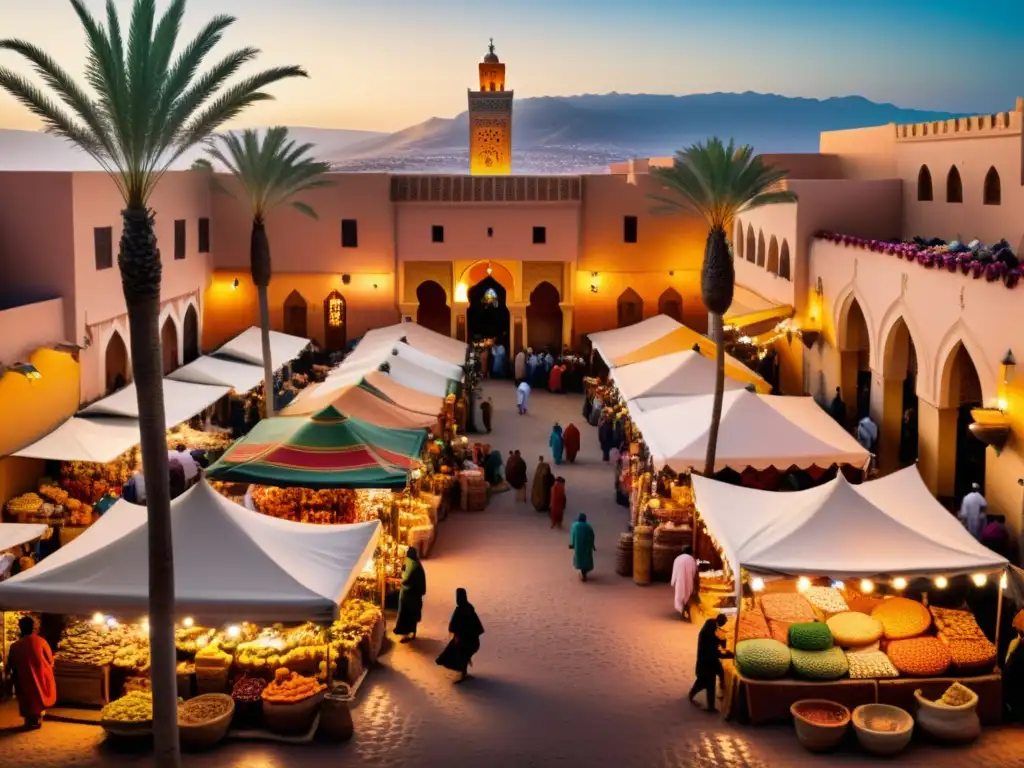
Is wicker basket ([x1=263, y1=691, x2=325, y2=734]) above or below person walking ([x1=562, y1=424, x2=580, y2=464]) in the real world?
below

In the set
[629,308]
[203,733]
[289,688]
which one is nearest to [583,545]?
[289,688]

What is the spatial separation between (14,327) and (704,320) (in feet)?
60.7

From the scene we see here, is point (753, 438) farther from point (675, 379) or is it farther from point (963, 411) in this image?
point (963, 411)

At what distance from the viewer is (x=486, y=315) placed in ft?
110

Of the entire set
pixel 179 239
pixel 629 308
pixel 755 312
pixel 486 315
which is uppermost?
pixel 179 239

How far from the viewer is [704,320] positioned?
1227 inches

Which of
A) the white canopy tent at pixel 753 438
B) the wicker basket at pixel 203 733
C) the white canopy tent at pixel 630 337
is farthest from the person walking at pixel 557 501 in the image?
the wicker basket at pixel 203 733

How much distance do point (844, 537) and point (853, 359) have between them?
10.3 m

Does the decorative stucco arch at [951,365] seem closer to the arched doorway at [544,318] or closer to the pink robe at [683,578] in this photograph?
the pink robe at [683,578]

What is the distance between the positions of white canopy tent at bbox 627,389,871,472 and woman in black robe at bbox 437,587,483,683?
14.4 feet

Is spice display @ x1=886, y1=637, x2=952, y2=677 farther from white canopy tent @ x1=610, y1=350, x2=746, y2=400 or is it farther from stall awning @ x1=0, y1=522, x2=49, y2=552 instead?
stall awning @ x1=0, y1=522, x2=49, y2=552

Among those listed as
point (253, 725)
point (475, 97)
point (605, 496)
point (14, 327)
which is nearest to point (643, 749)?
point (253, 725)

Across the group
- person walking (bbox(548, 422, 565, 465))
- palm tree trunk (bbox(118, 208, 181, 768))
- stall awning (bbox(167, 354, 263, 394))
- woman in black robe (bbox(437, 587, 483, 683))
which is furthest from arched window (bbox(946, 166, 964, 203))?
palm tree trunk (bbox(118, 208, 181, 768))

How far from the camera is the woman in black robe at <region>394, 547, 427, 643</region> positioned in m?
12.3
